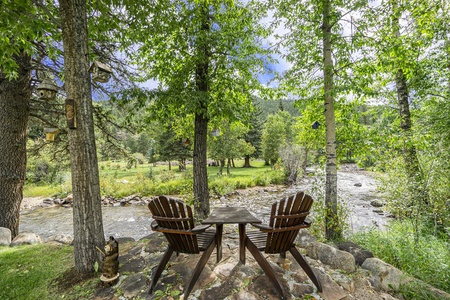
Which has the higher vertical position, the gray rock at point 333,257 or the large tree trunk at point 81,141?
the large tree trunk at point 81,141

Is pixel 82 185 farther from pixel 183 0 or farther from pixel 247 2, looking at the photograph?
pixel 247 2

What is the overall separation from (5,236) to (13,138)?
177 centimetres

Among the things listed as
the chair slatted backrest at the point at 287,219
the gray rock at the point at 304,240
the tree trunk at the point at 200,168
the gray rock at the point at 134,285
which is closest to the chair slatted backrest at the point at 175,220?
the gray rock at the point at 134,285

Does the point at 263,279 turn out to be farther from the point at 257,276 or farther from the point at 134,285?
the point at 134,285

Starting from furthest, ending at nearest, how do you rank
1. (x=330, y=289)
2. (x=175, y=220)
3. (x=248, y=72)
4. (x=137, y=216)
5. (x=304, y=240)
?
1. (x=137, y=216)
2. (x=248, y=72)
3. (x=304, y=240)
4. (x=330, y=289)
5. (x=175, y=220)

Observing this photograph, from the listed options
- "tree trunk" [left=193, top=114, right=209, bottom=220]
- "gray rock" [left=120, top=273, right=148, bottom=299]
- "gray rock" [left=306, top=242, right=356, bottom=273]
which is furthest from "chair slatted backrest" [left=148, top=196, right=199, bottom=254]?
"tree trunk" [left=193, top=114, right=209, bottom=220]

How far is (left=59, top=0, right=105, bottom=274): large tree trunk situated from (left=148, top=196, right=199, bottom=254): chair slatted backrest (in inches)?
33.5

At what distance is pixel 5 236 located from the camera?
3.75 meters

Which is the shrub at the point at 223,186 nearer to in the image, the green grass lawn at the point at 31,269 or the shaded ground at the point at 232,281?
the green grass lawn at the point at 31,269

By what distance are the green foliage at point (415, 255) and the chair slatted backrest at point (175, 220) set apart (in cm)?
290

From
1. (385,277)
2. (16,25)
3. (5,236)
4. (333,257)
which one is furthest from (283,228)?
(5,236)

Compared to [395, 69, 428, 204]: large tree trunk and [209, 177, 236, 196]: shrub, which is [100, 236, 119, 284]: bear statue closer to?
[395, 69, 428, 204]: large tree trunk

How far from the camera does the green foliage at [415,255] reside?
8.44ft

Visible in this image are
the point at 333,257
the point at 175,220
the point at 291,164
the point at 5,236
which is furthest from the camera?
the point at 291,164
